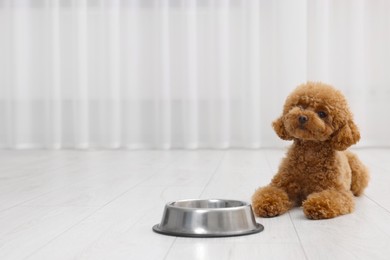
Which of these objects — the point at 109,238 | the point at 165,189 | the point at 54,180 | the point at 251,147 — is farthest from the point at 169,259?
the point at 251,147

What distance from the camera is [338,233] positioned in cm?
159

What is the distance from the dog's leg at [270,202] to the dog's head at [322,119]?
6.7 inches

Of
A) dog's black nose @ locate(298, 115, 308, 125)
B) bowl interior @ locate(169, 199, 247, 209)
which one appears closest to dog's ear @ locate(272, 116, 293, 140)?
dog's black nose @ locate(298, 115, 308, 125)

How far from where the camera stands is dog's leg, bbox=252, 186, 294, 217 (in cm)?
183

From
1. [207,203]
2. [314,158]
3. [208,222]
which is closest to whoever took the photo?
[208,222]

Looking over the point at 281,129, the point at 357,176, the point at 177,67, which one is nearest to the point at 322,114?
the point at 281,129

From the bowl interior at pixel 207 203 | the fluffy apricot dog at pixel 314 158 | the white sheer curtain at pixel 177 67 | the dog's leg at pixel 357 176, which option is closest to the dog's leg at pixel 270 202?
the fluffy apricot dog at pixel 314 158

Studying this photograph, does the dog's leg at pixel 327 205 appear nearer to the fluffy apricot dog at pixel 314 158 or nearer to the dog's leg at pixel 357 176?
the fluffy apricot dog at pixel 314 158

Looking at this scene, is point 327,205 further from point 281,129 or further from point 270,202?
point 281,129

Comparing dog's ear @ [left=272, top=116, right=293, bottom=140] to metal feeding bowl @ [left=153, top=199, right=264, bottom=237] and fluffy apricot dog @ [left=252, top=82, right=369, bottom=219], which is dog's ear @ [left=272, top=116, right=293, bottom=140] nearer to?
fluffy apricot dog @ [left=252, top=82, right=369, bottom=219]

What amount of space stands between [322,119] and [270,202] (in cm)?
28

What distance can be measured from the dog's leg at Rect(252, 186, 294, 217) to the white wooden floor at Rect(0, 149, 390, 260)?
29mm

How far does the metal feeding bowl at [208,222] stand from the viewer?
4.99 ft

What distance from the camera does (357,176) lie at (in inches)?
88.4
